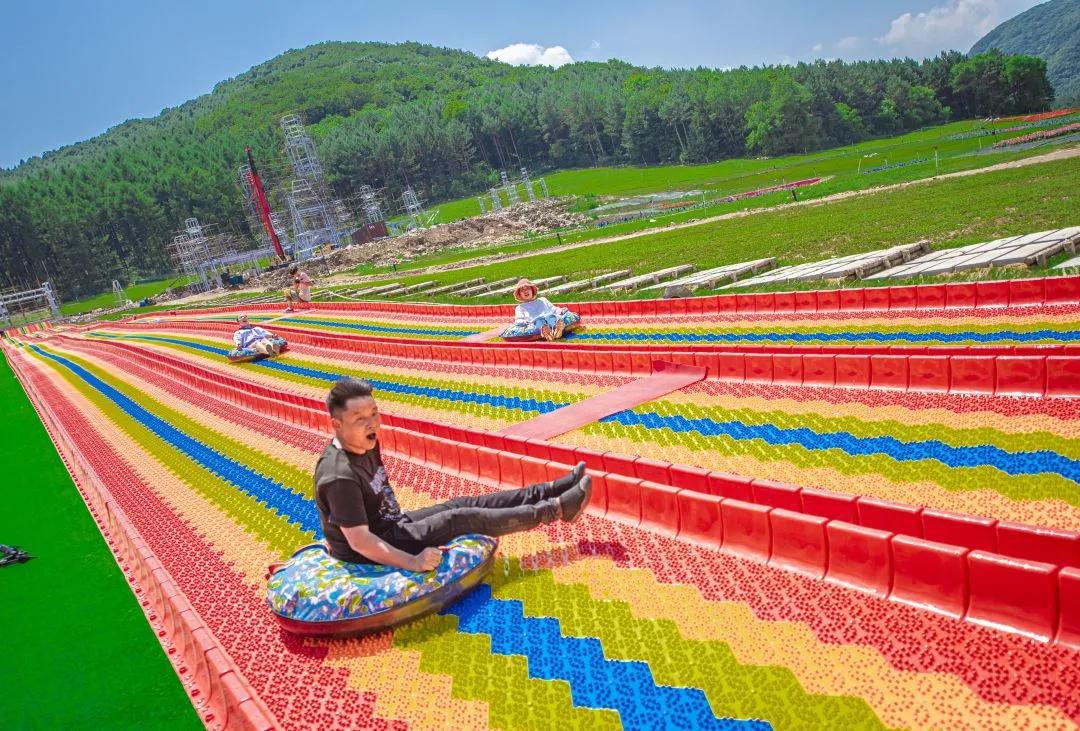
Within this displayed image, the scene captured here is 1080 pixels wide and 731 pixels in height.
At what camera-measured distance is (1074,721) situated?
317cm

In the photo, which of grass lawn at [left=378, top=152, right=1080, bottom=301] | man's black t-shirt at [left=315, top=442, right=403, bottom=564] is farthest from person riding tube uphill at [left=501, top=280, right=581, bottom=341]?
man's black t-shirt at [left=315, top=442, right=403, bottom=564]

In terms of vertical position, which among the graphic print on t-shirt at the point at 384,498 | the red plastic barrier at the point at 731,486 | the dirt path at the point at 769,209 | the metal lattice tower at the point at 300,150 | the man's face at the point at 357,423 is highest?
the metal lattice tower at the point at 300,150

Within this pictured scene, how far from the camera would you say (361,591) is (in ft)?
16.3

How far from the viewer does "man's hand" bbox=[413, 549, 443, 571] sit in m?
5.02

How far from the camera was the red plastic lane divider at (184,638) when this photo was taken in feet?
15.4

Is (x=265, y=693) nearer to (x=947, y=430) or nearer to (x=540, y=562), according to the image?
(x=540, y=562)

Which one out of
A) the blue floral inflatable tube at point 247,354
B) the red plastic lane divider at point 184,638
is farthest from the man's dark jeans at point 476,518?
the blue floral inflatable tube at point 247,354

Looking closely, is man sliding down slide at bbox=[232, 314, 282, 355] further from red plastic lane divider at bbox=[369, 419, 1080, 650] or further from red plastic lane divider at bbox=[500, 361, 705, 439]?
red plastic lane divider at bbox=[369, 419, 1080, 650]

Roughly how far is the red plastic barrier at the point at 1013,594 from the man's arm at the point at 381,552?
348 cm

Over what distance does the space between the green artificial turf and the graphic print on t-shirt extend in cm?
193

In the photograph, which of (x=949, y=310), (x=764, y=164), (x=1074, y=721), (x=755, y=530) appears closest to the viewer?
(x=1074, y=721)

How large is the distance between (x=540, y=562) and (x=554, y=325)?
358 inches

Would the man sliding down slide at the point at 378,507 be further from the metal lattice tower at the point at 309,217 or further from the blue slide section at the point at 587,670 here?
the metal lattice tower at the point at 309,217

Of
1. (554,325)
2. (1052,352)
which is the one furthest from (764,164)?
(1052,352)
